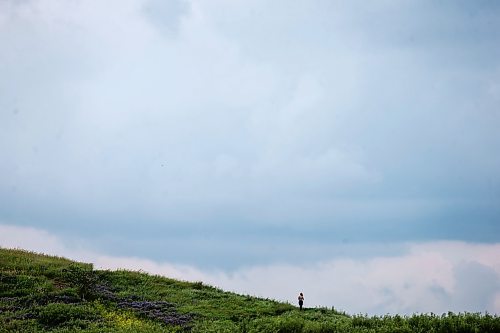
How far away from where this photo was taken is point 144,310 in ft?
128

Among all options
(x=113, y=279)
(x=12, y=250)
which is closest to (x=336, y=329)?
(x=113, y=279)

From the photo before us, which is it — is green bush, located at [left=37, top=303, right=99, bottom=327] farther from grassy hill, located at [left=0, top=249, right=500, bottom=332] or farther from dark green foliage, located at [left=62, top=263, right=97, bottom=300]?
dark green foliage, located at [left=62, top=263, right=97, bottom=300]

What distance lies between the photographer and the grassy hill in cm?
3259

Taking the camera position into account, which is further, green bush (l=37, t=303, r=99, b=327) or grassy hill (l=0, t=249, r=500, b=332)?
green bush (l=37, t=303, r=99, b=327)

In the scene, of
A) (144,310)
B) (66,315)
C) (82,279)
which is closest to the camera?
(66,315)

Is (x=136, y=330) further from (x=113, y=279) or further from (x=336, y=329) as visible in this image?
(x=113, y=279)

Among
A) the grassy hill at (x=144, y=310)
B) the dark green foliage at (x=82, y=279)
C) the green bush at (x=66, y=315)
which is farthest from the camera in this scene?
the dark green foliage at (x=82, y=279)

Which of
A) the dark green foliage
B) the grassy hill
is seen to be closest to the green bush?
the grassy hill

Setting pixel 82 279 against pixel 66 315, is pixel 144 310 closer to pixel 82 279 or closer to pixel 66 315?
pixel 66 315

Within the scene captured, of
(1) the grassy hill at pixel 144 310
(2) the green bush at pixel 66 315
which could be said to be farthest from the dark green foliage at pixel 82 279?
(2) the green bush at pixel 66 315

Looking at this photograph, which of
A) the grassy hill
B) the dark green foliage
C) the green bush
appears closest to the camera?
the grassy hill

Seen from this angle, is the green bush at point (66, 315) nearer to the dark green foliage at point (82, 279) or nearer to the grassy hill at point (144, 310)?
the grassy hill at point (144, 310)

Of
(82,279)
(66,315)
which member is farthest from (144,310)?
(82,279)

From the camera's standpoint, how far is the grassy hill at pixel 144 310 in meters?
32.6
